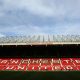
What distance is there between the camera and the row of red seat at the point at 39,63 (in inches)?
720

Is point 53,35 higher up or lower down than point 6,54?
higher up

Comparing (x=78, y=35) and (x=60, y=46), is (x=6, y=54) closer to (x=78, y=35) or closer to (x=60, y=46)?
(x=60, y=46)

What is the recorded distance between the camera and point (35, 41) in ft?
70.4

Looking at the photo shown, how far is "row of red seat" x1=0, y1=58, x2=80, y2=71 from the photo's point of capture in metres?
18.3

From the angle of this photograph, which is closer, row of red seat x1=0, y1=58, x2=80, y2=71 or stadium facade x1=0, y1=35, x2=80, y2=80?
row of red seat x1=0, y1=58, x2=80, y2=71

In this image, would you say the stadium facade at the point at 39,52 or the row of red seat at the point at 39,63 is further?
the stadium facade at the point at 39,52

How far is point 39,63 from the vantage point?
19.2m

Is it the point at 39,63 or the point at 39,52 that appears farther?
the point at 39,52

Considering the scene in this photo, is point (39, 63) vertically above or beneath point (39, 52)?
beneath
